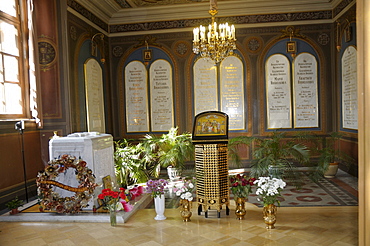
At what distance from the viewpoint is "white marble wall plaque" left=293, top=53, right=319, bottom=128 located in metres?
8.59

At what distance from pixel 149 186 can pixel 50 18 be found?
4180 millimetres

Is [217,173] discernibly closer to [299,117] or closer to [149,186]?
[149,186]

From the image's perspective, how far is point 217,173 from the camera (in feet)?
14.3

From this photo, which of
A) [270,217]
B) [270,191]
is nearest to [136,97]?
[270,191]

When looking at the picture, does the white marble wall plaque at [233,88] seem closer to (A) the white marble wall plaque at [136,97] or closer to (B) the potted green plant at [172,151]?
(B) the potted green plant at [172,151]

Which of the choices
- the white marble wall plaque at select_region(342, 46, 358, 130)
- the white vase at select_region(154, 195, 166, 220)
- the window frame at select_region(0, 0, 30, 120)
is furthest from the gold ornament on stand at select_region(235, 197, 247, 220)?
the window frame at select_region(0, 0, 30, 120)

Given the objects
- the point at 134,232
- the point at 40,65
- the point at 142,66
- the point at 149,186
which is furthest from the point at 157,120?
the point at 134,232

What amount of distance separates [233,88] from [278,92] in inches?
49.1

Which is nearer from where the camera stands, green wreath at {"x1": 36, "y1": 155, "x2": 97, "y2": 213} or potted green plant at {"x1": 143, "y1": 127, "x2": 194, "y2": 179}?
green wreath at {"x1": 36, "y1": 155, "x2": 97, "y2": 213}

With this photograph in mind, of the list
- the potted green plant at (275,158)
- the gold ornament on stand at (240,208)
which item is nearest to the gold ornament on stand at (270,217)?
the gold ornament on stand at (240,208)

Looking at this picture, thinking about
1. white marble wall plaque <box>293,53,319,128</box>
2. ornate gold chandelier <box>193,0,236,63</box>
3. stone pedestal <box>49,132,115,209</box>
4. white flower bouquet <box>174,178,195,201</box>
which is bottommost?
white flower bouquet <box>174,178,195,201</box>

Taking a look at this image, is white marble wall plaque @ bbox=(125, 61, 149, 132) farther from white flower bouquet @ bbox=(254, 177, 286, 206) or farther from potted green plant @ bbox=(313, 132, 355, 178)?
white flower bouquet @ bbox=(254, 177, 286, 206)

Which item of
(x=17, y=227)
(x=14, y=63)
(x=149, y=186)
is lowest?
(x=17, y=227)

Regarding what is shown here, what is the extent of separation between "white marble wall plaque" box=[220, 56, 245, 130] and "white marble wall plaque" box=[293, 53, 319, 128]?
1487 mm
